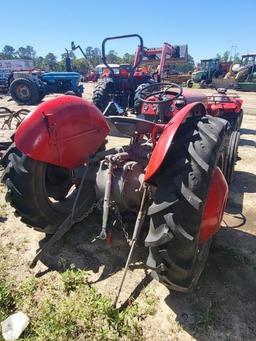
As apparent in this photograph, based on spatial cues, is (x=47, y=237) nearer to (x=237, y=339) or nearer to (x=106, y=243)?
(x=106, y=243)

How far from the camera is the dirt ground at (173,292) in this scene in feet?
6.87

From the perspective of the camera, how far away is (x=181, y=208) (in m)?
1.89

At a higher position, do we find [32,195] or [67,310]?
[32,195]

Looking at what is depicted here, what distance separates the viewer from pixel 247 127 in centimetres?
902

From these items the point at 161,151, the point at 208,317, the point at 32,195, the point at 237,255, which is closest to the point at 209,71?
the point at 237,255

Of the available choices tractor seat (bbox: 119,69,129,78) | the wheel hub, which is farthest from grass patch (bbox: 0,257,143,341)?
the wheel hub

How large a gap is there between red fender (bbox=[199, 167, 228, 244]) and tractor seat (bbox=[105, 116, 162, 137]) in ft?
2.73

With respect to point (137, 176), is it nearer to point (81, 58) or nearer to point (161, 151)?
point (161, 151)

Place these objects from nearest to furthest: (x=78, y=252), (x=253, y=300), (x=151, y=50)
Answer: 1. (x=253, y=300)
2. (x=78, y=252)
3. (x=151, y=50)

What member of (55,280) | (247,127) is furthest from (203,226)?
(247,127)

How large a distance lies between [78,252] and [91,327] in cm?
88

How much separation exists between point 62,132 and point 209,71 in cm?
2484

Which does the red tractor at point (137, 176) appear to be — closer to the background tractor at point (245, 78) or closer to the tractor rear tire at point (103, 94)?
the tractor rear tire at point (103, 94)

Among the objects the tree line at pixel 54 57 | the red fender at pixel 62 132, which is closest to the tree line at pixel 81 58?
the tree line at pixel 54 57
